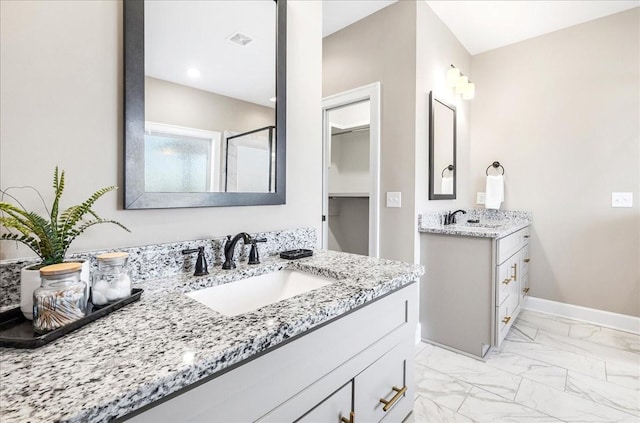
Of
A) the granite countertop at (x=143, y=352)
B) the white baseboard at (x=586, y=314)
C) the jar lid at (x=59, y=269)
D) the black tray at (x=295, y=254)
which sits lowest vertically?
the white baseboard at (x=586, y=314)

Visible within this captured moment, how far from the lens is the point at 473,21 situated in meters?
2.61

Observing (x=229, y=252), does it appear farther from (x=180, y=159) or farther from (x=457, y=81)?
(x=457, y=81)

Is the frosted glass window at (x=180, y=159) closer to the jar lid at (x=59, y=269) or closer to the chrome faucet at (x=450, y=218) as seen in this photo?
the jar lid at (x=59, y=269)

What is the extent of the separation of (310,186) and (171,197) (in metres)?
0.70

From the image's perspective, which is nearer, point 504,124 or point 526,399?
point 526,399

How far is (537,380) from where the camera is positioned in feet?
6.10

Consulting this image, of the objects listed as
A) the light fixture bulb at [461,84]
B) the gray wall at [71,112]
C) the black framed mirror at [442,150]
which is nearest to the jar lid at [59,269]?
the gray wall at [71,112]

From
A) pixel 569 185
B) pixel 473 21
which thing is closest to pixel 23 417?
pixel 473 21

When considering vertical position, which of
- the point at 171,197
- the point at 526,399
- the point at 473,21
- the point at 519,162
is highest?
the point at 473,21

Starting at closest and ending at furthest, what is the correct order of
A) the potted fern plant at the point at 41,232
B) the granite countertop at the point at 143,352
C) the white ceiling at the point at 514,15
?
the granite countertop at the point at 143,352, the potted fern plant at the point at 41,232, the white ceiling at the point at 514,15

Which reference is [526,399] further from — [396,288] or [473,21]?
[473,21]

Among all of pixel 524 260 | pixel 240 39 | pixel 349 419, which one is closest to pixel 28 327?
pixel 349 419

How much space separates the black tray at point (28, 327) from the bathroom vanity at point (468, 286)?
209 centimetres

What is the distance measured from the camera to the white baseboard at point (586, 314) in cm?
249
